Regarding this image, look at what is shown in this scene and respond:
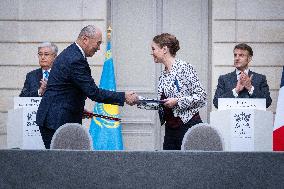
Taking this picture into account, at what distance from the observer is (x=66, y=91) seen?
181 inches

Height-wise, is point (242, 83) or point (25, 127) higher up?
point (242, 83)

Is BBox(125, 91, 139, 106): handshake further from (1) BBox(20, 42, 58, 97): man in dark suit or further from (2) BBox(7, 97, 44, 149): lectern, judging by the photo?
(1) BBox(20, 42, 58, 97): man in dark suit

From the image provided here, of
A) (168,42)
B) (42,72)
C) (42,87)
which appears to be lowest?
(42,87)

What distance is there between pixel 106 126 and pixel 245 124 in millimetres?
3074

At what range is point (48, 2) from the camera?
8234 mm

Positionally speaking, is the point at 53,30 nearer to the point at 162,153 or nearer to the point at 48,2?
the point at 48,2

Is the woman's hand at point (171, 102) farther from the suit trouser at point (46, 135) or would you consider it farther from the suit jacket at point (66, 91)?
the suit trouser at point (46, 135)

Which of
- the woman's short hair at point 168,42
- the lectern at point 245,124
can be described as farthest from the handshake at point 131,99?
the lectern at point 245,124

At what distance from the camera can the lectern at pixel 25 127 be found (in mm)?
4883

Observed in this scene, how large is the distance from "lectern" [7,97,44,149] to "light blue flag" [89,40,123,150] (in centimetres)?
211

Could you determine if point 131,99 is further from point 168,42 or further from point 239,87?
point 239,87

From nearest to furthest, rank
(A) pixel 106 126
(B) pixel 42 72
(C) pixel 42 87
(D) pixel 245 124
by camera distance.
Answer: (D) pixel 245 124
(C) pixel 42 87
(B) pixel 42 72
(A) pixel 106 126

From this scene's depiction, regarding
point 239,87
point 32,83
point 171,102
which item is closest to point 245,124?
point 171,102

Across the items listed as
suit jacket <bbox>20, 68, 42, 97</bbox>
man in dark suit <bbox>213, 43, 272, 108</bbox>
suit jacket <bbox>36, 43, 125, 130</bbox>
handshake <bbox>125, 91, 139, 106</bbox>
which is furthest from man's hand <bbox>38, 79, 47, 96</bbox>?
man in dark suit <bbox>213, 43, 272, 108</bbox>
